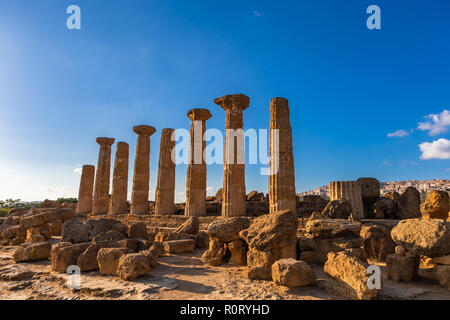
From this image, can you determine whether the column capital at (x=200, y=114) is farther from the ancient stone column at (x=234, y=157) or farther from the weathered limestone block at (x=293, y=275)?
the weathered limestone block at (x=293, y=275)

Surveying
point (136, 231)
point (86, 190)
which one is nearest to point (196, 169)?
point (136, 231)

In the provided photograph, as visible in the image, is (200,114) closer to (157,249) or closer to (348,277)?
(157,249)

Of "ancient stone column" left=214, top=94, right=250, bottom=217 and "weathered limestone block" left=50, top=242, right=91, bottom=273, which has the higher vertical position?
"ancient stone column" left=214, top=94, right=250, bottom=217

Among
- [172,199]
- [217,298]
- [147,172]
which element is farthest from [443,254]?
[147,172]

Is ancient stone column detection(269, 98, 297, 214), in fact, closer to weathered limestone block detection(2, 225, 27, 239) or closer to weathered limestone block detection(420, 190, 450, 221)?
weathered limestone block detection(420, 190, 450, 221)

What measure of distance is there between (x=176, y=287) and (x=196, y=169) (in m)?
11.5

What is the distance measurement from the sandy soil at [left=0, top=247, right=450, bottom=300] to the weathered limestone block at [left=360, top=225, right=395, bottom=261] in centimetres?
258

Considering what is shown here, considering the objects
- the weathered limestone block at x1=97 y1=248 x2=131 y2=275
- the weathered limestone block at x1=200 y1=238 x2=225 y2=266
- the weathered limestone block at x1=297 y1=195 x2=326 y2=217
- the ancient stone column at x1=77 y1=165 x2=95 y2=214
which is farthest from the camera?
the ancient stone column at x1=77 y1=165 x2=95 y2=214

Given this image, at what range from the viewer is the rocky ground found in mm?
5230

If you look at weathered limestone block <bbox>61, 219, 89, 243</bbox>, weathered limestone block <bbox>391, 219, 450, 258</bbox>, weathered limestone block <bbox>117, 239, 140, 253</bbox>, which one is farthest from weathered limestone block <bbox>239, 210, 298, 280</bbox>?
weathered limestone block <bbox>61, 219, 89, 243</bbox>

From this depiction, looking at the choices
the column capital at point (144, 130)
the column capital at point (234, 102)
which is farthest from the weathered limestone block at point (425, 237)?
the column capital at point (144, 130)

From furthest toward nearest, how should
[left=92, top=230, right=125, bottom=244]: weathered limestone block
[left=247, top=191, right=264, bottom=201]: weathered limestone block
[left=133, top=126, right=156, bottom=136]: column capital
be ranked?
1. [left=133, top=126, right=156, bottom=136]: column capital
2. [left=247, top=191, right=264, bottom=201]: weathered limestone block
3. [left=92, top=230, right=125, bottom=244]: weathered limestone block

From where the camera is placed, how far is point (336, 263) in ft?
18.1
